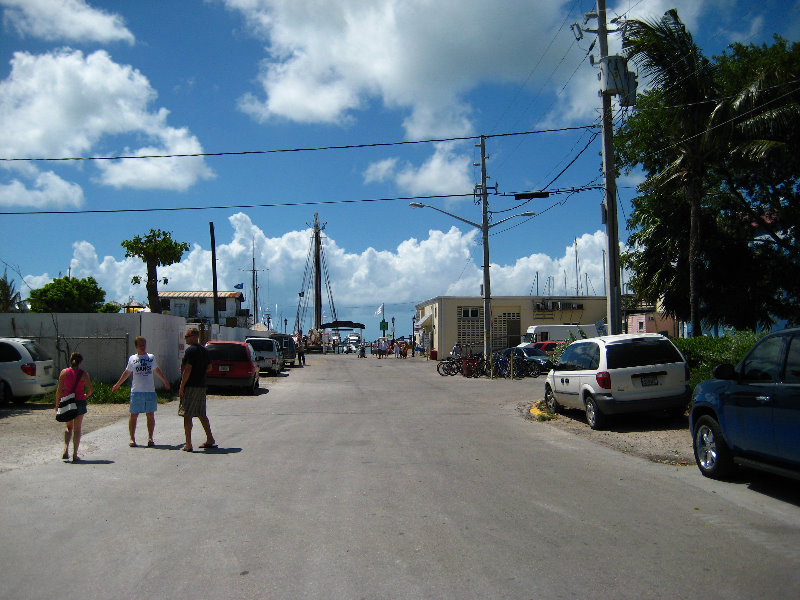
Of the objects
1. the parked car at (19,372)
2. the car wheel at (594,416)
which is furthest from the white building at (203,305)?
the car wheel at (594,416)

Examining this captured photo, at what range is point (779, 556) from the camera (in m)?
5.28

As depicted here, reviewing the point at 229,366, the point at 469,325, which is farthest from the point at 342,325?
the point at 229,366

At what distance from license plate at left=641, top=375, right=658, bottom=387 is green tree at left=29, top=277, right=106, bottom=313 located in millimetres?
49097

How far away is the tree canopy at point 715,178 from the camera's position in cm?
1777

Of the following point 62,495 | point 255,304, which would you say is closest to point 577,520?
point 62,495

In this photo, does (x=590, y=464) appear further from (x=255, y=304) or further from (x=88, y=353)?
(x=255, y=304)

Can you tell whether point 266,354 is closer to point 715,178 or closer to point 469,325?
point 715,178

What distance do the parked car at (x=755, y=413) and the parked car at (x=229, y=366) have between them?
1584 cm

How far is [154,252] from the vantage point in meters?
38.3

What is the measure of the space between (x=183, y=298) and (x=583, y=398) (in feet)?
249

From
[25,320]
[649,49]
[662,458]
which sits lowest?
[662,458]

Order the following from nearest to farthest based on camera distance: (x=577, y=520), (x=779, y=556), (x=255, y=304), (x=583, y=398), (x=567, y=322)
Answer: (x=779, y=556)
(x=577, y=520)
(x=583, y=398)
(x=567, y=322)
(x=255, y=304)

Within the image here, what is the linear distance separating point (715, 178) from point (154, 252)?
28.6 meters

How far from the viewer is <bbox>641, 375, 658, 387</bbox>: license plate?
490 inches
